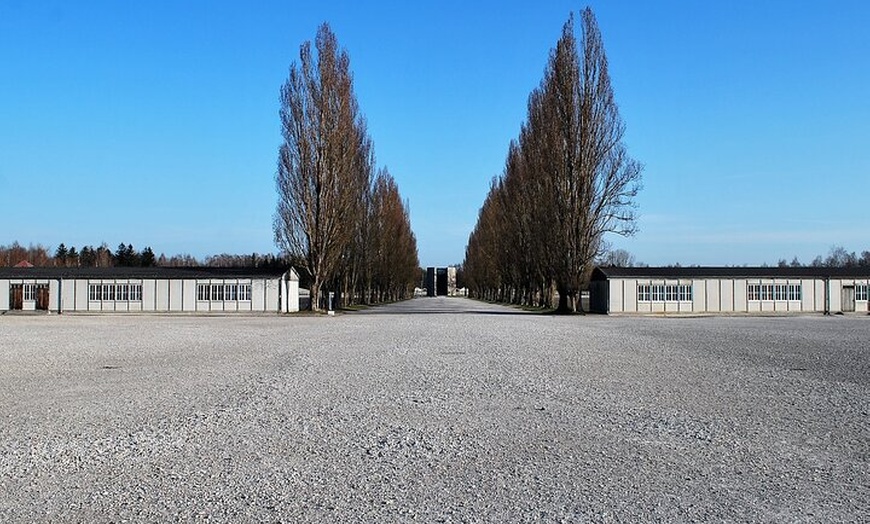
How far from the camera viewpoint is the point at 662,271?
49.4 meters

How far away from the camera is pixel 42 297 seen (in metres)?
50.3

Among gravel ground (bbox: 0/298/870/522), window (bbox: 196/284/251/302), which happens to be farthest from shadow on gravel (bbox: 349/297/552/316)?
gravel ground (bbox: 0/298/870/522)

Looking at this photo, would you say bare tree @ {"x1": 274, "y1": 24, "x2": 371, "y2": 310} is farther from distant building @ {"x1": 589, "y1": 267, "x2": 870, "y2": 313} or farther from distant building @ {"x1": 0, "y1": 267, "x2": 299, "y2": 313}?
distant building @ {"x1": 589, "y1": 267, "x2": 870, "y2": 313}

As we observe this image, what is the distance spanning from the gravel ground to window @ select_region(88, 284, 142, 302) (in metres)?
34.5

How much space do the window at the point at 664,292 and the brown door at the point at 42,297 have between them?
35484 millimetres

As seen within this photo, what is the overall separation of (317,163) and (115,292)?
1537 centimetres

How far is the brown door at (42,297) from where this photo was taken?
165 ft

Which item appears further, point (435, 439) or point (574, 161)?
point (574, 161)

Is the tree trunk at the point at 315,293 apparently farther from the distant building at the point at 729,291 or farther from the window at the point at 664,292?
the window at the point at 664,292

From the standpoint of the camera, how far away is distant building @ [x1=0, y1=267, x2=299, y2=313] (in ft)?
160

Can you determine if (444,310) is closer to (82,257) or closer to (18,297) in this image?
(18,297)

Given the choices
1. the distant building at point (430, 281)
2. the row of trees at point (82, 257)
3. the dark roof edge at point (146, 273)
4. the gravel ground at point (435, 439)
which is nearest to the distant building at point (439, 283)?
the distant building at point (430, 281)

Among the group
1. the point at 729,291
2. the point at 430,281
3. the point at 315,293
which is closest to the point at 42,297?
the point at 315,293

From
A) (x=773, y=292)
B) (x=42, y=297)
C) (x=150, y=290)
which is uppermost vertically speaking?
(x=150, y=290)
